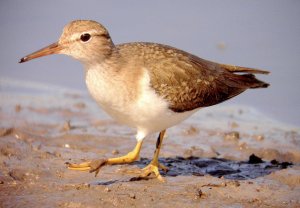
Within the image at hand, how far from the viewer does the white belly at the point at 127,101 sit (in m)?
6.30

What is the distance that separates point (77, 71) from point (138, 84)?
211 inches

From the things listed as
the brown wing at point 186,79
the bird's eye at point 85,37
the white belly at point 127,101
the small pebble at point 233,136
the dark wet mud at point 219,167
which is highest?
the bird's eye at point 85,37

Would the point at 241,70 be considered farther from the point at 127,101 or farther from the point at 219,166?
the point at 127,101

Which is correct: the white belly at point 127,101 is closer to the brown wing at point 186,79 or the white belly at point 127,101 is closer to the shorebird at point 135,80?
the shorebird at point 135,80

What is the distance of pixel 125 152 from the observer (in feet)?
25.6

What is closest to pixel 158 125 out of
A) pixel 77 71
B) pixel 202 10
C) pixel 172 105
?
pixel 172 105

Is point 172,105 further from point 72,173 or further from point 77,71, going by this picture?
point 77,71

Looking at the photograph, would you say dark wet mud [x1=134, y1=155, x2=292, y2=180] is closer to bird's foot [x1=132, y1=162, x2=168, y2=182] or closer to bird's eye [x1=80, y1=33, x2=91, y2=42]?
bird's foot [x1=132, y1=162, x2=168, y2=182]

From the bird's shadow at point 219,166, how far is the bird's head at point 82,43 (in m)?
1.75

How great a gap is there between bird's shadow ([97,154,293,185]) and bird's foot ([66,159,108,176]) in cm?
99

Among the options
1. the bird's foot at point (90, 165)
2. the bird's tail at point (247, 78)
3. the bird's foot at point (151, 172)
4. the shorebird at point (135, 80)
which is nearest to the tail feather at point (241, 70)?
the bird's tail at point (247, 78)

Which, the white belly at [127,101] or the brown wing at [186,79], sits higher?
the brown wing at [186,79]

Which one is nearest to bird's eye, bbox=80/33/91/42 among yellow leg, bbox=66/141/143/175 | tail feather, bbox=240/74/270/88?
yellow leg, bbox=66/141/143/175

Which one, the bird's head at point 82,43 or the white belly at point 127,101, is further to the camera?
the bird's head at point 82,43
